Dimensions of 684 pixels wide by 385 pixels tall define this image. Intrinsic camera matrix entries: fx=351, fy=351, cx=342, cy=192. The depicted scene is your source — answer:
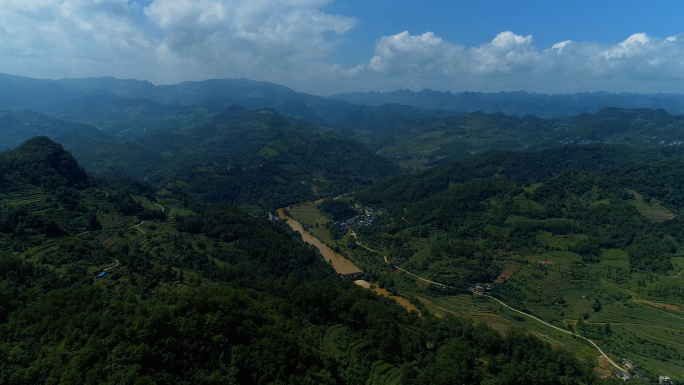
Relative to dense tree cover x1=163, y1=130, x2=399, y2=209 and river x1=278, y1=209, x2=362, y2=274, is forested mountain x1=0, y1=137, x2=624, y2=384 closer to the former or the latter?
river x1=278, y1=209, x2=362, y2=274

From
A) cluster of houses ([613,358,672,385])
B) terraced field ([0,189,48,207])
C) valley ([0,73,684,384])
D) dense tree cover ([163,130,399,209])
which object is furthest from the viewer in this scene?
dense tree cover ([163,130,399,209])

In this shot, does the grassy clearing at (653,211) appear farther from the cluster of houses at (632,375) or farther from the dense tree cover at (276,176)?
the dense tree cover at (276,176)

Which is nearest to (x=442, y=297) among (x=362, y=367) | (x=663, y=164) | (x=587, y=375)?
(x=587, y=375)

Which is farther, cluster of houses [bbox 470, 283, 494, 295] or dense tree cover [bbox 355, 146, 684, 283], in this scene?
dense tree cover [bbox 355, 146, 684, 283]

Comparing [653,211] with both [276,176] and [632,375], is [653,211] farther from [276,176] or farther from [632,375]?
[276,176]

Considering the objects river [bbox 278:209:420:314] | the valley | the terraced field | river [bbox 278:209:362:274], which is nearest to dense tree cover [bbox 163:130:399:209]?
the valley

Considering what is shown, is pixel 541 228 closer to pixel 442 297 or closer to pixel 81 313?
pixel 442 297

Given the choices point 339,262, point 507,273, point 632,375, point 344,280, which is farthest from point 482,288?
point 339,262

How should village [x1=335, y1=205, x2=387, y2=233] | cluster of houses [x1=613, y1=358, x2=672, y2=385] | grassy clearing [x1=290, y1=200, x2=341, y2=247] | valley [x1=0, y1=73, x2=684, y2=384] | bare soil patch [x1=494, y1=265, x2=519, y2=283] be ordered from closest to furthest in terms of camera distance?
1. valley [x1=0, y1=73, x2=684, y2=384]
2. cluster of houses [x1=613, y1=358, x2=672, y2=385]
3. bare soil patch [x1=494, y1=265, x2=519, y2=283]
4. grassy clearing [x1=290, y1=200, x2=341, y2=247]
5. village [x1=335, y1=205, x2=387, y2=233]

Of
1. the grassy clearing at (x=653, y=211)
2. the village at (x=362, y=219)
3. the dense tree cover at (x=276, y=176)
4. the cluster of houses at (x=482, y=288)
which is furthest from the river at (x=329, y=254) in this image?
the grassy clearing at (x=653, y=211)
